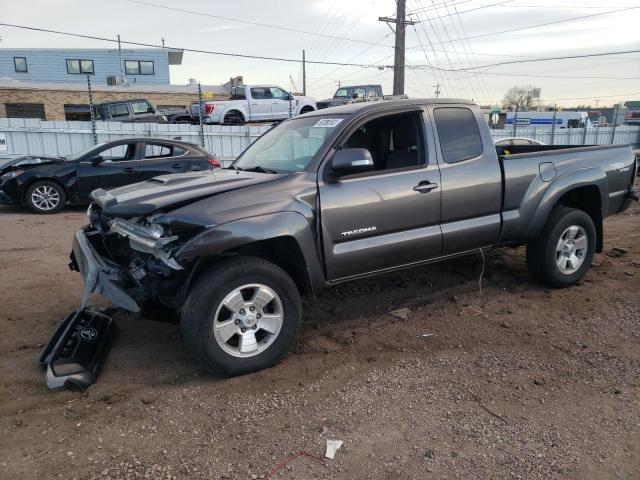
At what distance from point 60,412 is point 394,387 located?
7.00 feet

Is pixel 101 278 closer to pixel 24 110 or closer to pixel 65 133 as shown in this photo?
pixel 65 133

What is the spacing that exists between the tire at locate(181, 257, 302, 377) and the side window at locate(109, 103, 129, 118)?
747 inches

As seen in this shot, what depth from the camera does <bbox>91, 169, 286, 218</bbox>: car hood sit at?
11.1 feet

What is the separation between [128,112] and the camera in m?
20.2

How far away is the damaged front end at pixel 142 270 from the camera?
3.25 meters

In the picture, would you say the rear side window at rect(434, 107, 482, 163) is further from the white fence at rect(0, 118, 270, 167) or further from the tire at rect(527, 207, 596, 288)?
the white fence at rect(0, 118, 270, 167)

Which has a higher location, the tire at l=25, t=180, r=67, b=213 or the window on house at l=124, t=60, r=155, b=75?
the window on house at l=124, t=60, r=155, b=75

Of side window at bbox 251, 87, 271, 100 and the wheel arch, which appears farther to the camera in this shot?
side window at bbox 251, 87, 271, 100

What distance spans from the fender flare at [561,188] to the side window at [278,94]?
1721 centimetres

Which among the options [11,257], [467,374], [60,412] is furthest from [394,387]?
[11,257]

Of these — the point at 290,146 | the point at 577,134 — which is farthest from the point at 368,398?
the point at 577,134

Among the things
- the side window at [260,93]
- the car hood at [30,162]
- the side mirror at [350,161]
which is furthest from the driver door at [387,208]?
the side window at [260,93]

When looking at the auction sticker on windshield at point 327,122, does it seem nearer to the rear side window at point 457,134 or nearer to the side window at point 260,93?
the rear side window at point 457,134

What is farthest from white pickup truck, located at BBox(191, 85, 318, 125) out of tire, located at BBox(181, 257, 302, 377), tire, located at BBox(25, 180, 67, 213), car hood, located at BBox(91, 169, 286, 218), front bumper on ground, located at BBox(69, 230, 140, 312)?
tire, located at BBox(181, 257, 302, 377)
